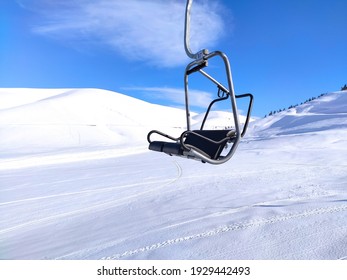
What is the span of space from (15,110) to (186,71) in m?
42.9

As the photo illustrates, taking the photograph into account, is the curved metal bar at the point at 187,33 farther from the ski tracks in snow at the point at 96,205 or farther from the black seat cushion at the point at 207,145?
the ski tracks in snow at the point at 96,205

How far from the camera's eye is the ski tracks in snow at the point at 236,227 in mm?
4023

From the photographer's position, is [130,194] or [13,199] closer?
[130,194]

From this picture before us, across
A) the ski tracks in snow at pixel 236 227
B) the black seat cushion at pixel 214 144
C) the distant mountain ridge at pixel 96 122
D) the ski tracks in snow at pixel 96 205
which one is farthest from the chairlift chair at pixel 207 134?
the distant mountain ridge at pixel 96 122

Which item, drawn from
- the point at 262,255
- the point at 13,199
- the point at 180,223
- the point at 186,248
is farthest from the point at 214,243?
the point at 13,199

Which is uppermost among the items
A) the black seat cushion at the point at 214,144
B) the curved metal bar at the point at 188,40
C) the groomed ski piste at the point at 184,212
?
the curved metal bar at the point at 188,40

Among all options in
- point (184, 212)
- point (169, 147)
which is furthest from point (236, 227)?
point (169, 147)

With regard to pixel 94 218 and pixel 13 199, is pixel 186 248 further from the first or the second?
pixel 13 199

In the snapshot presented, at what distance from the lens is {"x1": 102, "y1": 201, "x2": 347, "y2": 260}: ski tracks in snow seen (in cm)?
402

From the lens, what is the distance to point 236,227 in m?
4.43

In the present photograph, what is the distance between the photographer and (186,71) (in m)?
4.00

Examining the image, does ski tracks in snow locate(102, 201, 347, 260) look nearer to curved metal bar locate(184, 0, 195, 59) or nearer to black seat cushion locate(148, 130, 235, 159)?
black seat cushion locate(148, 130, 235, 159)

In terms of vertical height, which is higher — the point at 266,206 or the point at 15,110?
the point at 15,110

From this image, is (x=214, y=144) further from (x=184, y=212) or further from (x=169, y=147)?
(x=184, y=212)
